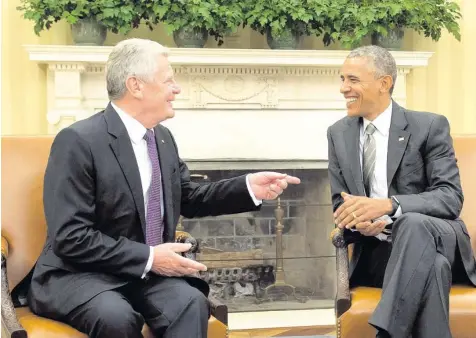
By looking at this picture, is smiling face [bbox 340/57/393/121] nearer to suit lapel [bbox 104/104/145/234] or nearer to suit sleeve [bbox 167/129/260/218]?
suit sleeve [bbox 167/129/260/218]

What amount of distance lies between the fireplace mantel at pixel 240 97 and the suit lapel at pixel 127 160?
5.72ft

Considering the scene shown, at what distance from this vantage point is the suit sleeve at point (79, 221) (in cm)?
200

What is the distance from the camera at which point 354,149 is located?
2.65 m

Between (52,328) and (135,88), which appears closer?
(52,328)

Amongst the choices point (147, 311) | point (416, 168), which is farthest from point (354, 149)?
point (147, 311)

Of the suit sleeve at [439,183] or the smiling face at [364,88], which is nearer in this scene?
the suit sleeve at [439,183]

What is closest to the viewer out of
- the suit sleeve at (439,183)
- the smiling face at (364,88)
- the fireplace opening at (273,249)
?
the suit sleeve at (439,183)

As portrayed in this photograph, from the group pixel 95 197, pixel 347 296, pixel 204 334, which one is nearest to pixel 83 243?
pixel 95 197

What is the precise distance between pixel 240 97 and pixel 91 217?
6.94ft

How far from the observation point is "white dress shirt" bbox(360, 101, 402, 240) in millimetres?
2619

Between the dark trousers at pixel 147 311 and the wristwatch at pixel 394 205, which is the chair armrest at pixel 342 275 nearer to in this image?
the wristwatch at pixel 394 205

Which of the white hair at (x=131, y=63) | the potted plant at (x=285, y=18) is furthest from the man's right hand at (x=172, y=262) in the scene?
the potted plant at (x=285, y=18)

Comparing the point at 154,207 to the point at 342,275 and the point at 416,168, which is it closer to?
the point at 342,275

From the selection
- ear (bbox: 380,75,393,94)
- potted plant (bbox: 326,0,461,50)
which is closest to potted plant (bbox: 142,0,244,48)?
potted plant (bbox: 326,0,461,50)
